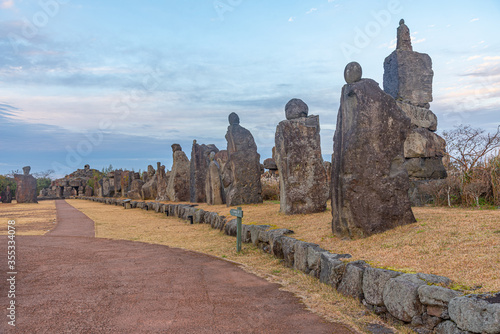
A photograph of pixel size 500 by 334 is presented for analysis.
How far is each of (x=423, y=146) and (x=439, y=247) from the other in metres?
6.01

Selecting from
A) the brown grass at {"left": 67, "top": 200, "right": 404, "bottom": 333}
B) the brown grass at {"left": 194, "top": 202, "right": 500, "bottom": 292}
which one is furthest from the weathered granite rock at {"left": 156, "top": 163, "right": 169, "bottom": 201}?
the brown grass at {"left": 194, "top": 202, "right": 500, "bottom": 292}

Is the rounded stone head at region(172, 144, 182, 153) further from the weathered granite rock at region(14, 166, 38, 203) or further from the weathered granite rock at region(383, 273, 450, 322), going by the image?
the weathered granite rock at region(383, 273, 450, 322)

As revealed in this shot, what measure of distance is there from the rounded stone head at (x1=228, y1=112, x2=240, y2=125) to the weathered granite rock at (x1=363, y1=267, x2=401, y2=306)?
1101 centimetres

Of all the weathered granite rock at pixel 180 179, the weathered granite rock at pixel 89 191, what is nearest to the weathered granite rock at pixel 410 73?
the weathered granite rock at pixel 180 179

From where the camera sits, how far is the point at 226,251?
840 cm

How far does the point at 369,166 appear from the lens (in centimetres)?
643

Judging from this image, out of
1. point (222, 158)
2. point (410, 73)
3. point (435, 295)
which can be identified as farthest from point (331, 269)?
point (222, 158)

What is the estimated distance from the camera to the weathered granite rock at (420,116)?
418 inches

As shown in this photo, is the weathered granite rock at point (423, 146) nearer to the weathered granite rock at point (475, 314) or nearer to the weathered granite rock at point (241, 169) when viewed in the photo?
the weathered granite rock at point (241, 169)

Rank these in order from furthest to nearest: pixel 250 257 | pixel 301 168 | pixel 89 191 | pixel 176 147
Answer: pixel 89 191
pixel 176 147
pixel 301 168
pixel 250 257

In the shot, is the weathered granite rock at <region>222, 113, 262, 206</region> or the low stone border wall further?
the weathered granite rock at <region>222, 113, 262, 206</region>

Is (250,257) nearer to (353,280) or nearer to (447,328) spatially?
(353,280)

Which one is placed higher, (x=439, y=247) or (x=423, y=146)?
(x=423, y=146)

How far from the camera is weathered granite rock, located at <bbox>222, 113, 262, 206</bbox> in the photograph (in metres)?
13.9
